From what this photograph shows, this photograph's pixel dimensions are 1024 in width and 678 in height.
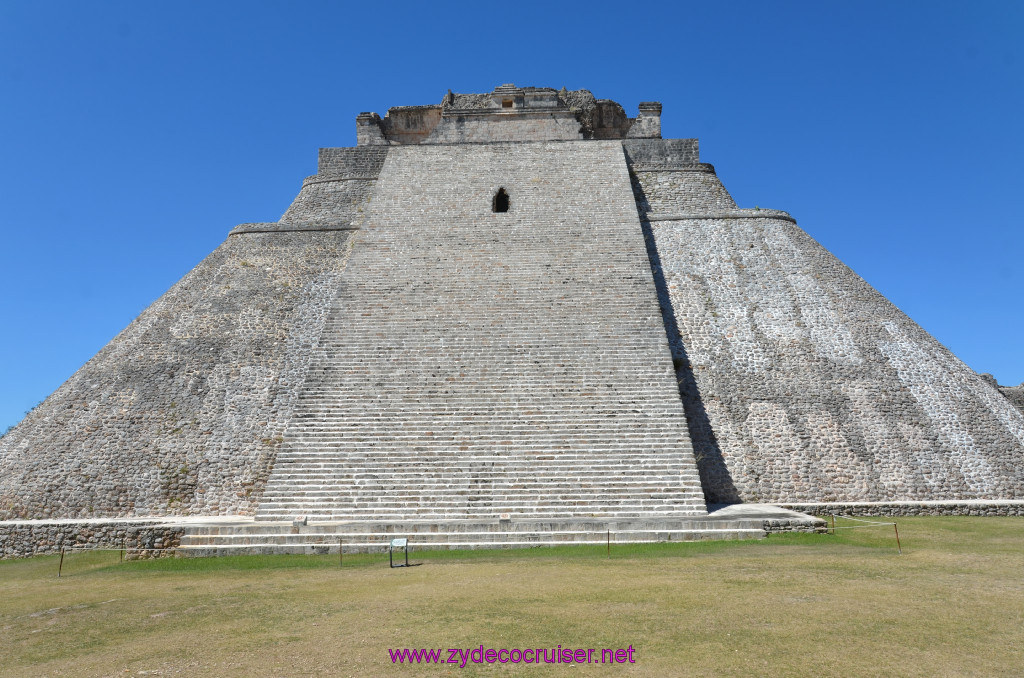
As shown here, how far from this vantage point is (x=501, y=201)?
13.6 metres

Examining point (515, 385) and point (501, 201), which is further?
point (501, 201)

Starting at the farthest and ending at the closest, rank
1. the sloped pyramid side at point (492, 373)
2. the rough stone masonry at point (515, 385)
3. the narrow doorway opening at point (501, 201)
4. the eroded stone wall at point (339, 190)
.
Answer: the eroded stone wall at point (339, 190), the narrow doorway opening at point (501, 201), the rough stone masonry at point (515, 385), the sloped pyramid side at point (492, 373)

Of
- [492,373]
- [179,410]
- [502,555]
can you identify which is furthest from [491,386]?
[179,410]

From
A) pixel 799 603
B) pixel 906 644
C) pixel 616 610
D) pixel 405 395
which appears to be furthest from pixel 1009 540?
pixel 405 395

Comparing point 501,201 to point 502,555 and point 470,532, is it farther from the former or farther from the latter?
point 502,555

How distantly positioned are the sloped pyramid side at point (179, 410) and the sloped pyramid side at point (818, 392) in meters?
6.12

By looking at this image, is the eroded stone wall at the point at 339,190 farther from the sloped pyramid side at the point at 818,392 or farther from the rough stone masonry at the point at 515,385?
the sloped pyramid side at the point at 818,392

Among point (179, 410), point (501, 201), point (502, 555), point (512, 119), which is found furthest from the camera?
point (512, 119)

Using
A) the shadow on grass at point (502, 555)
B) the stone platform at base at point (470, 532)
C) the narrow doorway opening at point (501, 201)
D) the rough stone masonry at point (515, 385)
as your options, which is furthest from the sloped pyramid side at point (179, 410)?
the narrow doorway opening at point (501, 201)

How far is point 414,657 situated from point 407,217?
35.2 feet

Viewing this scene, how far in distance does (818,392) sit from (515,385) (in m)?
4.46

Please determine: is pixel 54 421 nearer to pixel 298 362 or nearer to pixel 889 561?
pixel 298 362

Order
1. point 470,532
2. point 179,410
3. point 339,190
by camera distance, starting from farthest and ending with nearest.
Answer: point 339,190
point 179,410
point 470,532

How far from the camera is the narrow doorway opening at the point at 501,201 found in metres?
13.5
